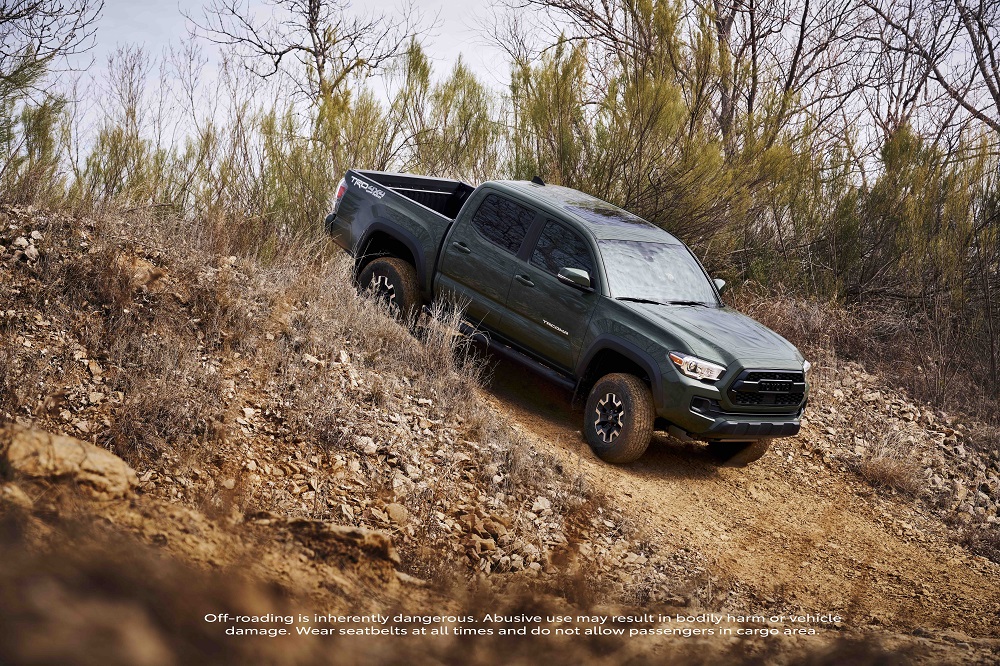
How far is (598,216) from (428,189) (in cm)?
270

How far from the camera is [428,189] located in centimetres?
988

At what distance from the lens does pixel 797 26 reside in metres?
16.2

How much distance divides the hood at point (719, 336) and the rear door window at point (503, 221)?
1.30 metres

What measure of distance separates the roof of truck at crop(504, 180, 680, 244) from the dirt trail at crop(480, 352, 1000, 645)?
1703 millimetres

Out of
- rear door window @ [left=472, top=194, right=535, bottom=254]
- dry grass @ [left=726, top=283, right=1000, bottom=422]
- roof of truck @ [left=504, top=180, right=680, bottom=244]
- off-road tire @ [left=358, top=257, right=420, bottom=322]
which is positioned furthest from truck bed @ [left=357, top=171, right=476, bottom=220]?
dry grass @ [left=726, top=283, right=1000, bottom=422]

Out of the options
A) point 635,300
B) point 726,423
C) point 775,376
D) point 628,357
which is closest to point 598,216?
point 635,300

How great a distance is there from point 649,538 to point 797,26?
13.4 metres

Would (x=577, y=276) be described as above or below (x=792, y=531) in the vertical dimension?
A: above

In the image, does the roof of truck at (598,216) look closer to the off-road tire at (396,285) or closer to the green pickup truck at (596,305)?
the green pickup truck at (596,305)

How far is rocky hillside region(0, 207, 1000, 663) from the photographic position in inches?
159

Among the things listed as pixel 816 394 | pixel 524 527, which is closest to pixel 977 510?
pixel 816 394

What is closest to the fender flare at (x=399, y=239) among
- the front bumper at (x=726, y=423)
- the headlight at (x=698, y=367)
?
the headlight at (x=698, y=367)

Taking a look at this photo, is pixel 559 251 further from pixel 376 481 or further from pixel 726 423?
pixel 376 481

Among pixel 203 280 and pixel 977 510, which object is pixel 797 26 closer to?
pixel 977 510
